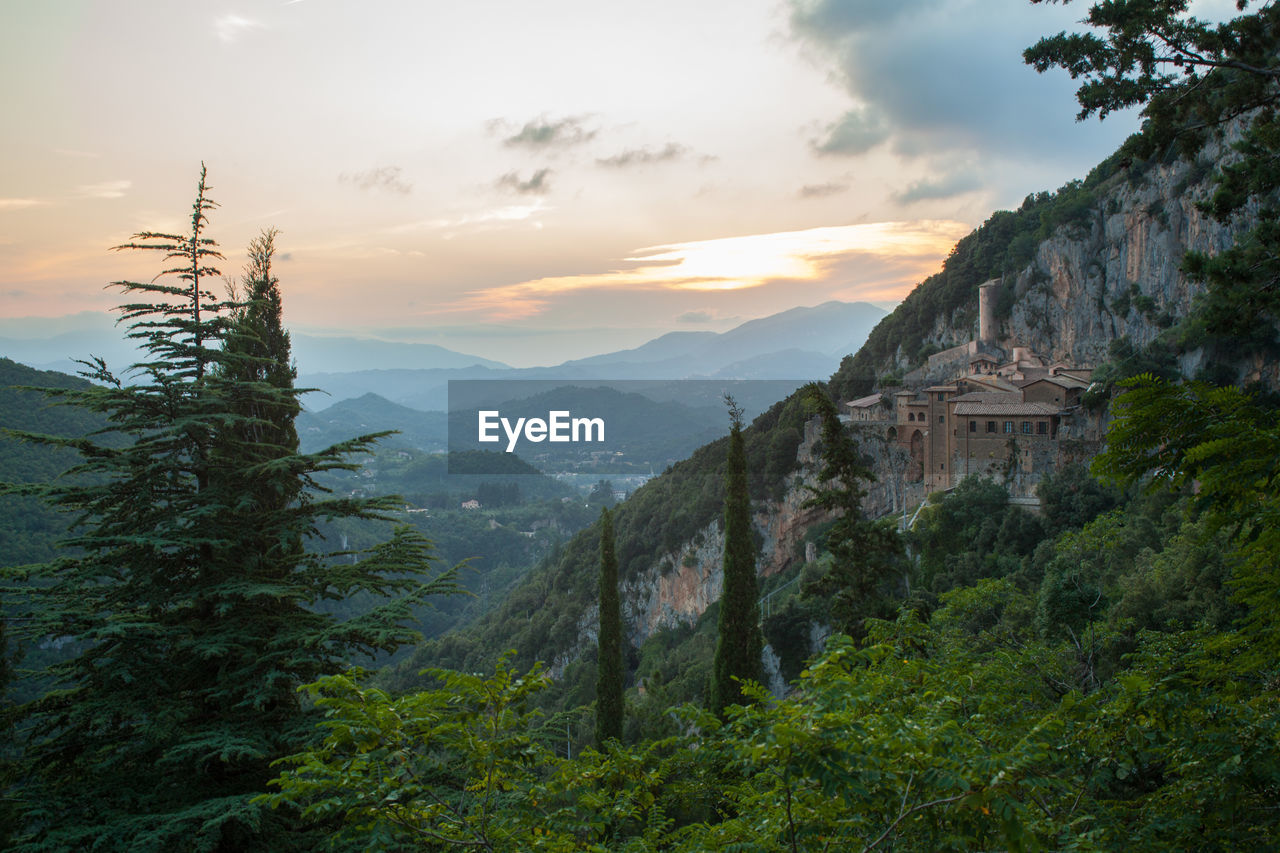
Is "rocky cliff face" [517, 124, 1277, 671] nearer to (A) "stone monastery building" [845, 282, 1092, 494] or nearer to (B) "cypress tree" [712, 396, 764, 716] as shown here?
(A) "stone monastery building" [845, 282, 1092, 494]

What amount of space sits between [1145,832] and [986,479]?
92.5 feet

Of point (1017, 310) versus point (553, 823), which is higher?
point (1017, 310)

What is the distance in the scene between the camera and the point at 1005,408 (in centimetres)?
3100

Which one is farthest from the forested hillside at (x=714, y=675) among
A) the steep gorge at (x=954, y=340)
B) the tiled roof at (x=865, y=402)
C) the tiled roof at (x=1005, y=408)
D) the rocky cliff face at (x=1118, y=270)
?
the rocky cliff face at (x=1118, y=270)

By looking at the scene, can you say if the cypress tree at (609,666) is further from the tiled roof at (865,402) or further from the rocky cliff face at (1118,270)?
the rocky cliff face at (1118,270)

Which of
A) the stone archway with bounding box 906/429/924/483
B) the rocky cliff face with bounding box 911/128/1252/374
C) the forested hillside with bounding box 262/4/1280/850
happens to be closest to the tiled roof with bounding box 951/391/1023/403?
the stone archway with bounding box 906/429/924/483

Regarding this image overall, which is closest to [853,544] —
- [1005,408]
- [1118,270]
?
[1005,408]

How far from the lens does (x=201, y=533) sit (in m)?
8.30

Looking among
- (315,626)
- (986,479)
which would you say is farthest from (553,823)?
(986,479)

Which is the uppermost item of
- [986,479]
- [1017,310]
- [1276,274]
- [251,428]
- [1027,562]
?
[1017,310]

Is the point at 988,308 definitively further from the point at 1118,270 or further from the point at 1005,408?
the point at 1005,408

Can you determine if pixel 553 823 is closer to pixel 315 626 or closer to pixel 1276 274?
pixel 315 626

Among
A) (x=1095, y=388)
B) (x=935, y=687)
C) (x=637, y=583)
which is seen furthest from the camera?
(x=637, y=583)

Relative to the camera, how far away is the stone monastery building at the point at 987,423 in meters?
29.7
